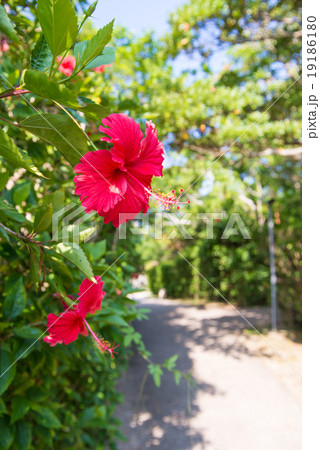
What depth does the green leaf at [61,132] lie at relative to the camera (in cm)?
59

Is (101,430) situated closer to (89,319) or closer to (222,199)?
(89,319)

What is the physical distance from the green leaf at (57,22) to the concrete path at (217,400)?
167 centimetres

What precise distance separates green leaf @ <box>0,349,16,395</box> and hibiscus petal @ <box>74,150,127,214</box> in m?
0.71

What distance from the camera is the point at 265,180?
951 cm

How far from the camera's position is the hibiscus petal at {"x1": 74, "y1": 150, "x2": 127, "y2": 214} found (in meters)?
0.56

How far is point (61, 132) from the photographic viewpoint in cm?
60

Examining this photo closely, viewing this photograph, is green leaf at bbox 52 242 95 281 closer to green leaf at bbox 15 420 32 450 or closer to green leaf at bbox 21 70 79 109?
green leaf at bbox 21 70 79 109

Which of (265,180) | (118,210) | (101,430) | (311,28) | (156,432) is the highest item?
(265,180)

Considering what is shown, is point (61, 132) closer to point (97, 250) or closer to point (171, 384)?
point (97, 250)

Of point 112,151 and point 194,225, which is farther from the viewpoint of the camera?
point 194,225

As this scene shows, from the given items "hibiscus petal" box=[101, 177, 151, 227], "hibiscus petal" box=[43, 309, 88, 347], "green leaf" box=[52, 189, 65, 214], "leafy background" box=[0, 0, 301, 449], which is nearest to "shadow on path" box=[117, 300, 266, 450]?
"leafy background" box=[0, 0, 301, 449]

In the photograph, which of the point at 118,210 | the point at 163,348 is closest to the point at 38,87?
the point at 118,210

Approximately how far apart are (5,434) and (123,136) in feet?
3.73

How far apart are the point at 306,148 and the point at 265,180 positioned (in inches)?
334
